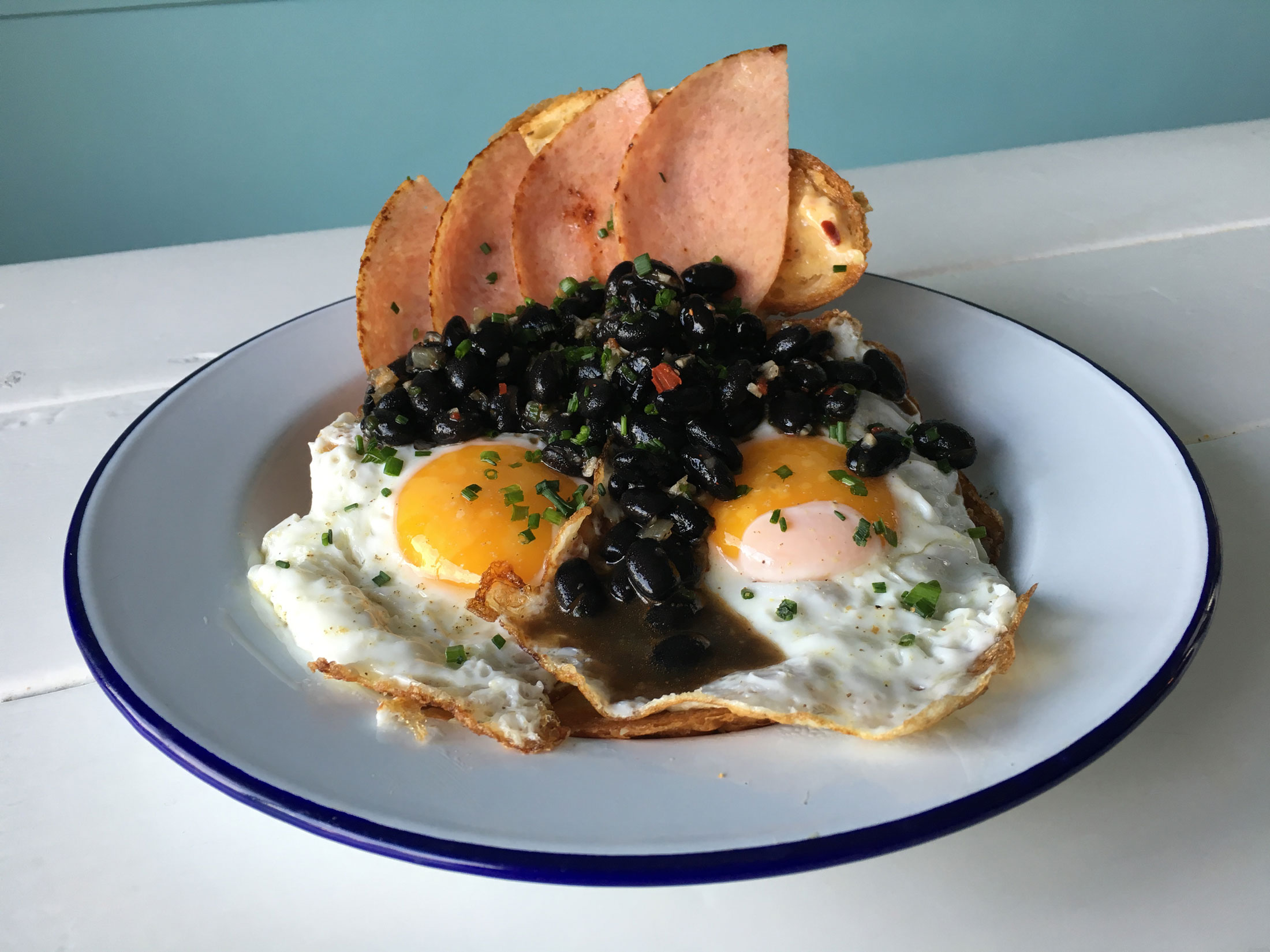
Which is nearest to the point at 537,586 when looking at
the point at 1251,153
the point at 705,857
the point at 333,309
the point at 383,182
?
the point at 705,857

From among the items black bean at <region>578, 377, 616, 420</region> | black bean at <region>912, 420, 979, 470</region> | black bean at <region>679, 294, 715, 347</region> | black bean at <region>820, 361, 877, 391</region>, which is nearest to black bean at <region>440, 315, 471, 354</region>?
black bean at <region>578, 377, 616, 420</region>

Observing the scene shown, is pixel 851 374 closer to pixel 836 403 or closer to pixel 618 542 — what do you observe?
pixel 836 403

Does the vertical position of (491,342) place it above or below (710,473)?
above

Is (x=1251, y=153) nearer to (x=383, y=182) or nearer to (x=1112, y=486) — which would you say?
(x=1112, y=486)

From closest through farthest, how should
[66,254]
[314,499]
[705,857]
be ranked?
[705,857] < [314,499] < [66,254]

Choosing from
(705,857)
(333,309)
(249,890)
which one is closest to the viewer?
(705,857)

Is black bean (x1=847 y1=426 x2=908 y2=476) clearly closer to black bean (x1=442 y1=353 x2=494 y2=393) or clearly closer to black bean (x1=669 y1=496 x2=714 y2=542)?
black bean (x1=669 y1=496 x2=714 y2=542)

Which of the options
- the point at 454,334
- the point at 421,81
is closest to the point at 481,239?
the point at 454,334
